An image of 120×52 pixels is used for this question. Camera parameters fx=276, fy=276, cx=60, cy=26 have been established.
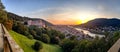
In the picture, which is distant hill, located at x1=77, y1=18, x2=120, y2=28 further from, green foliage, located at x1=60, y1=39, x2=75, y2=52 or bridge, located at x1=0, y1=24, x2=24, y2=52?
bridge, located at x1=0, y1=24, x2=24, y2=52

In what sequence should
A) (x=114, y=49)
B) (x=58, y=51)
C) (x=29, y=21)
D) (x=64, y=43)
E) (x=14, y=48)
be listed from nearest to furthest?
(x=14, y=48) → (x=114, y=49) → (x=58, y=51) → (x=64, y=43) → (x=29, y=21)

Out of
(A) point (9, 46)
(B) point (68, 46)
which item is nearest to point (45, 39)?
(B) point (68, 46)

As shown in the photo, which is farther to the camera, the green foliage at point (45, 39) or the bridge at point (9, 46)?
the green foliage at point (45, 39)

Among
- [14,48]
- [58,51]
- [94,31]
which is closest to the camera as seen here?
[14,48]

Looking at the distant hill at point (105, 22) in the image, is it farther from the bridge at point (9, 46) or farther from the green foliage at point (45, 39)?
the bridge at point (9, 46)

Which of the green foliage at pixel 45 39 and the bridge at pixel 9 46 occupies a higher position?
the bridge at pixel 9 46

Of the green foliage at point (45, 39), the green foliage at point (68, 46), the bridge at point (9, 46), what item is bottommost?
the green foliage at point (68, 46)

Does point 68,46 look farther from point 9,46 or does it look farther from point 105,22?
point 9,46

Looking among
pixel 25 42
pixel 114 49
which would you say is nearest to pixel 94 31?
pixel 25 42

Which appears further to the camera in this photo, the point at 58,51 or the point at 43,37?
the point at 43,37

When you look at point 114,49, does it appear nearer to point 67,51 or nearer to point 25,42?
point 25,42

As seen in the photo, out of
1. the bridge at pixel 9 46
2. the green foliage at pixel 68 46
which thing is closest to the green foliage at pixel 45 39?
the green foliage at pixel 68 46
